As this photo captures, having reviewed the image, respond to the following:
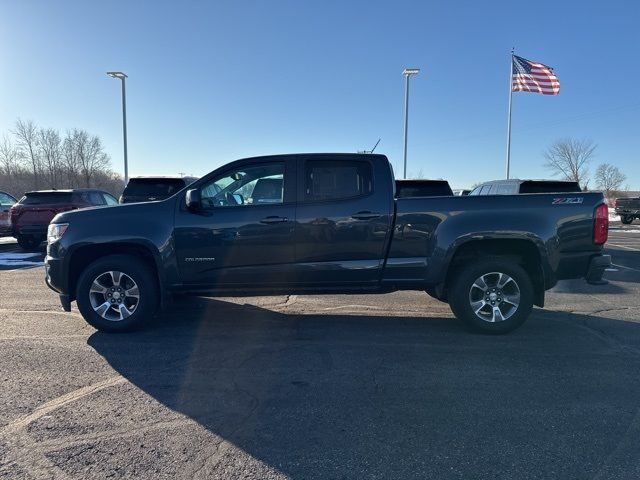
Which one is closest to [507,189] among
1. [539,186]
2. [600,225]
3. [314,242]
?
[539,186]

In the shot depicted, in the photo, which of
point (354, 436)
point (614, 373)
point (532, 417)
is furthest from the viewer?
point (614, 373)

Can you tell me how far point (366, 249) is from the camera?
5.27 m

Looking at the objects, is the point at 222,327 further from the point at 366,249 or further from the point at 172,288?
the point at 366,249

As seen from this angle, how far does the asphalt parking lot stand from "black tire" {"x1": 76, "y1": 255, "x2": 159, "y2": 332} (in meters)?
0.20

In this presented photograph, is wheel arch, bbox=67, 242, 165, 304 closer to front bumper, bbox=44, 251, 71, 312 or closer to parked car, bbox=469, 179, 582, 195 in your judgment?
front bumper, bbox=44, 251, 71, 312

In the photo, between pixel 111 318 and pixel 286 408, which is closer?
pixel 286 408

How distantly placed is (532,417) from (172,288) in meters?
3.87

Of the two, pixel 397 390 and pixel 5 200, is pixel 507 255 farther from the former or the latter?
pixel 5 200

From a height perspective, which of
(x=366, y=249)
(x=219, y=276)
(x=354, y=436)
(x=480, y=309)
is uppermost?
(x=366, y=249)

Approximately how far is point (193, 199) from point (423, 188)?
6522mm

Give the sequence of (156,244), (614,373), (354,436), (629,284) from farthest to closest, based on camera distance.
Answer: (629,284), (156,244), (614,373), (354,436)

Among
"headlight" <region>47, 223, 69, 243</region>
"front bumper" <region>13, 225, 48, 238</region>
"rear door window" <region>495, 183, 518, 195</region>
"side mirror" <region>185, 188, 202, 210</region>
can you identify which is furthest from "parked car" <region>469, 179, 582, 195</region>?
"front bumper" <region>13, 225, 48, 238</region>

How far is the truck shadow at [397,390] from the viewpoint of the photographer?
9.42ft

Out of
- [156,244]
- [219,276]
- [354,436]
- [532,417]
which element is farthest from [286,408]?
[156,244]
